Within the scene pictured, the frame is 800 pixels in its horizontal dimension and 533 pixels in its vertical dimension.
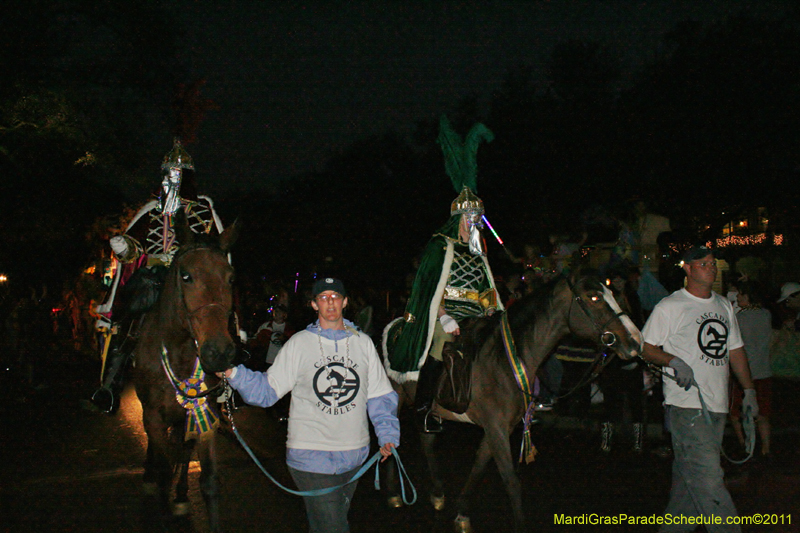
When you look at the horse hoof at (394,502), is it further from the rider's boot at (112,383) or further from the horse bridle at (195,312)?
the rider's boot at (112,383)

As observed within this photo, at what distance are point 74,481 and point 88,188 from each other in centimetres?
1905

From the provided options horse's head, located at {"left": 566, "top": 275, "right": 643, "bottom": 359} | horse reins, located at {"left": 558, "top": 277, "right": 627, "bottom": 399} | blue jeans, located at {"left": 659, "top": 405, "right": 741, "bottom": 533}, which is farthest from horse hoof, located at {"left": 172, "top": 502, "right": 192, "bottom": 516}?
blue jeans, located at {"left": 659, "top": 405, "right": 741, "bottom": 533}

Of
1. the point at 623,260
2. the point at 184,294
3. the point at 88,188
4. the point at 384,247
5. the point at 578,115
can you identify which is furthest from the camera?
the point at 384,247

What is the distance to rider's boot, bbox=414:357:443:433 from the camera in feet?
23.4

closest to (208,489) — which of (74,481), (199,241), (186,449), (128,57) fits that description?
(186,449)

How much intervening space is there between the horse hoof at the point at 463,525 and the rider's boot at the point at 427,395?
3.21ft

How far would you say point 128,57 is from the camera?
18891 millimetres

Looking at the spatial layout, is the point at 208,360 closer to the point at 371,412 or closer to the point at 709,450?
the point at 371,412

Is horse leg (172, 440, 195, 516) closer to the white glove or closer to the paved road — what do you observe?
the paved road

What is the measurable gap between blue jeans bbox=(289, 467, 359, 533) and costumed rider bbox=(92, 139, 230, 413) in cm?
321

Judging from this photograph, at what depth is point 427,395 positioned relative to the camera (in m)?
7.16

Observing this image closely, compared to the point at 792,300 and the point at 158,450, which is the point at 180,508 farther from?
the point at 792,300

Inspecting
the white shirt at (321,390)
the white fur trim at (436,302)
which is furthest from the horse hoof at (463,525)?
the white shirt at (321,390)

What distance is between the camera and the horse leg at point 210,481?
593 cm
